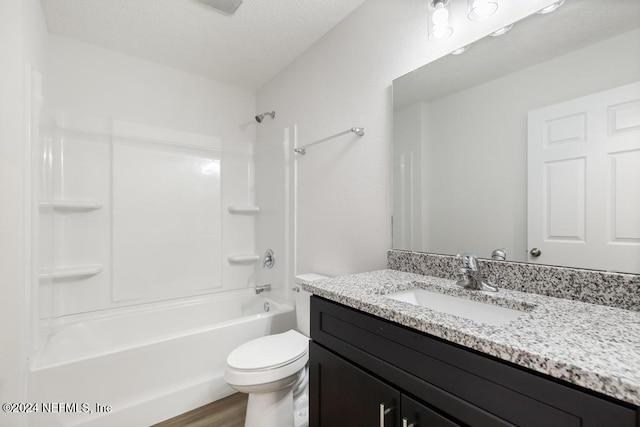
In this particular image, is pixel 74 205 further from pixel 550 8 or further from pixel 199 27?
pixel 550 8

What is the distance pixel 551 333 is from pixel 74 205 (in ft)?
8.53

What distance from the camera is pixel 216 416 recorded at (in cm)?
170

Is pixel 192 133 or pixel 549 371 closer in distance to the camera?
pixel 549 371

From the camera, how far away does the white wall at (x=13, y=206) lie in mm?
1229

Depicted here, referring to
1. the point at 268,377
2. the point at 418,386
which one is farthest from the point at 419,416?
the point at 268,377

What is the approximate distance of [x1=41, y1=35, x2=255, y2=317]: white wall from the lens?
6.61 ft

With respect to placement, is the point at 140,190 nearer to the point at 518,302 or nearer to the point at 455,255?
the point at 455,255

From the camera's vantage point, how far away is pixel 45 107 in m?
1.70

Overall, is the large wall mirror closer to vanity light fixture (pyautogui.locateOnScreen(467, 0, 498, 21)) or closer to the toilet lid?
vanity light fixture (pyautogui.locateOnScreen(467, 0, 498, 21))

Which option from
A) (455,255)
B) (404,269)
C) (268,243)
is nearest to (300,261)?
(268,243)

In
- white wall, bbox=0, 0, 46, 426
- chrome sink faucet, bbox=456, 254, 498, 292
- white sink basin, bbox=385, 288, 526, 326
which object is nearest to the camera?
white sink basin, bbox=385, 288, 526, 326

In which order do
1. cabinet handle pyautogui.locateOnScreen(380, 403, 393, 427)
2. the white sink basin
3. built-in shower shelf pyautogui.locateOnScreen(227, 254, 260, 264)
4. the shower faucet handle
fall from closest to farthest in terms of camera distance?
cabinet handle pyautogui.locateOnScreen(380, 403, 393, 427) → the white sink basin → the shower faucet handle → built-in shower shelf pyautogui.locateOnScreen(227, 254, 260, 264)

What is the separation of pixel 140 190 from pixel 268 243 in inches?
44.4

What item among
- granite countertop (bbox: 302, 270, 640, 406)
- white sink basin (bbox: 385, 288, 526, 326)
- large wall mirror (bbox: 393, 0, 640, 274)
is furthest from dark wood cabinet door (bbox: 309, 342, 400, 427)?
large wall mirror (bbox: 393, 0, 640, 274)
